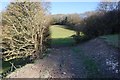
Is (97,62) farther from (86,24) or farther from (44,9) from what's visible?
(86,24)

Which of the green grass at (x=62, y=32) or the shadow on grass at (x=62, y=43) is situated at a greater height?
the green grass at (x=62, y=32)

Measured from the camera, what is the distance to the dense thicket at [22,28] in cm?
2266

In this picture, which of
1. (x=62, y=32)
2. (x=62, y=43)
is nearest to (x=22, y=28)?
(x=62, y=43)

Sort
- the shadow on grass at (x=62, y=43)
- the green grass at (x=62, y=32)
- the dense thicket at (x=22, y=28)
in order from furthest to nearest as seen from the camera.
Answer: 1. the green grass at (x=62, y=32)
2. the shadow on grass at (x=62, y=43)
3. the dense thicket at (x=22, y=28)

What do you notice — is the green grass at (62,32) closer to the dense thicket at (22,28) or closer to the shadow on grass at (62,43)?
the shadow on grass at (62,43)

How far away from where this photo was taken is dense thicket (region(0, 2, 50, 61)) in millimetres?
22656

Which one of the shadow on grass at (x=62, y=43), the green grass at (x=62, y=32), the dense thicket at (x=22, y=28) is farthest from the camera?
the green grass at (x=62, y=32)

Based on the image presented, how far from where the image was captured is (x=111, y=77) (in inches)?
496

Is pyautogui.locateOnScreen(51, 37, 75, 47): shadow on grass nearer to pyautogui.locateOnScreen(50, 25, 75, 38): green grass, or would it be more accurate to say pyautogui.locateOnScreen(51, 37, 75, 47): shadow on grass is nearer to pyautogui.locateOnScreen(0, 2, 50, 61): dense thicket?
pyautogui.locateOnScreen(50, 25, 75, 38): green grass

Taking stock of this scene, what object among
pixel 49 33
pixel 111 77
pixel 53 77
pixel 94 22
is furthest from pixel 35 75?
pixel 94 22

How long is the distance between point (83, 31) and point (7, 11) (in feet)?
50.0

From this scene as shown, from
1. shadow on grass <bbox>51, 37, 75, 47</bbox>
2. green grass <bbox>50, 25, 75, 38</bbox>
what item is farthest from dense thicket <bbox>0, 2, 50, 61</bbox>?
green grass <bbox>50, 25, 75, 38</bbox>

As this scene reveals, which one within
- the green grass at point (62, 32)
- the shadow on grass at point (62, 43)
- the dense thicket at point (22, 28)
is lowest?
the shadow on grass at point (62, 43)

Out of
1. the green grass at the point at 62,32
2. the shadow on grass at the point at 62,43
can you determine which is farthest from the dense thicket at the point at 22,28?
the green grass at the point at 62,32
